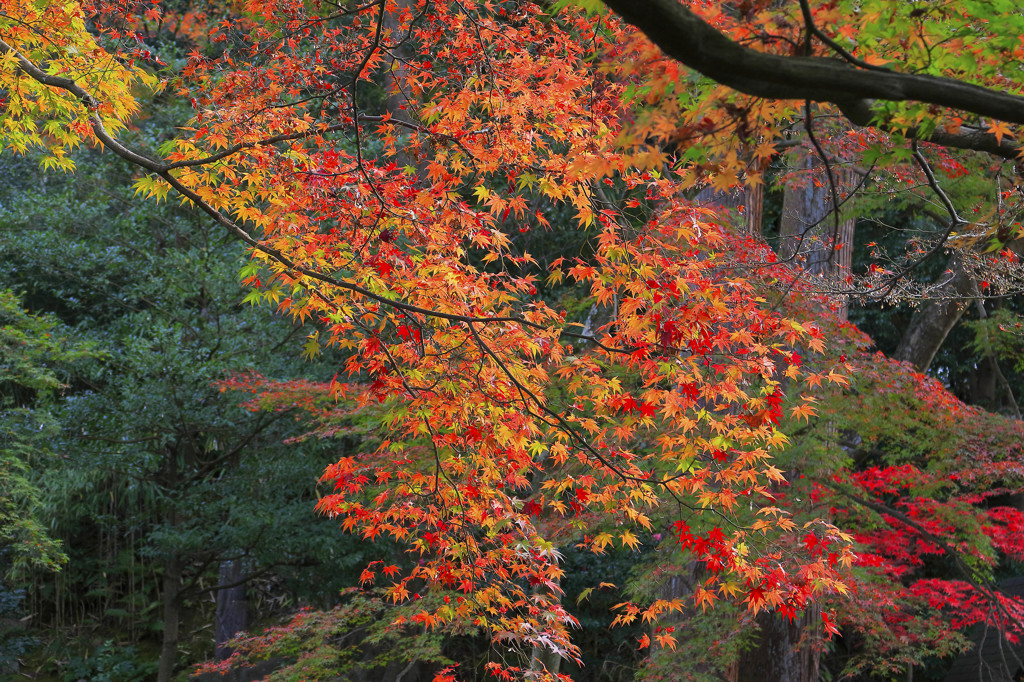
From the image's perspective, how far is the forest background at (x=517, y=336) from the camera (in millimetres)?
3236

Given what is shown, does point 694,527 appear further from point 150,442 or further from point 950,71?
point 150,442

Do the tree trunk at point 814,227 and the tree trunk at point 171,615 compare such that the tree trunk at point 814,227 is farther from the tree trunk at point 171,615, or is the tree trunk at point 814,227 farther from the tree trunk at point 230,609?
the tree trunk at point 230,609

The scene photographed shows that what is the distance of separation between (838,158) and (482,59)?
2.91m

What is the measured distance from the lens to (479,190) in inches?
180

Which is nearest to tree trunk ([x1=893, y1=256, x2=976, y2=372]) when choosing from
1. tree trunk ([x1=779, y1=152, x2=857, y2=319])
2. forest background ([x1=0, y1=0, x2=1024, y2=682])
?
forest background ([x1=0, y1=0, x2=1024, y2=682])

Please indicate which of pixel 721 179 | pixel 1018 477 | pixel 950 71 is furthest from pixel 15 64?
pixel 1018 477

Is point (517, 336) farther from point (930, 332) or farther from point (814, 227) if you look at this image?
point (930, 332)

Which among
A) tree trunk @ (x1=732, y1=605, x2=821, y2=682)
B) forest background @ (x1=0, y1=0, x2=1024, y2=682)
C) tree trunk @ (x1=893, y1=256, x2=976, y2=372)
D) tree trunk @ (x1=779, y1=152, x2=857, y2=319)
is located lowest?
tree trunk @ (x1=732, y1=605, x2=821, y2=682)

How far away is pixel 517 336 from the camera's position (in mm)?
4242

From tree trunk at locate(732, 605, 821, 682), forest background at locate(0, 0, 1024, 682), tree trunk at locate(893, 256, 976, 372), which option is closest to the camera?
forest background at locate(0, 0, 1024, 682)

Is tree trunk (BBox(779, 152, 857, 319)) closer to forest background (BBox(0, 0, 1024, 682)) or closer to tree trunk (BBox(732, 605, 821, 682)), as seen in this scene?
forest background (BBox(0, 0, 1024, 682))

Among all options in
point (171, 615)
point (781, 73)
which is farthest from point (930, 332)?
point (171, 615)

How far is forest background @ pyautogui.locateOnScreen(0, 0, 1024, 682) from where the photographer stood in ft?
10.6

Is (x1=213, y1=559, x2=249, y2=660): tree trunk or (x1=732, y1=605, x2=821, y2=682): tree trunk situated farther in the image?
(x1=213, y1=559, x2=249, y2=660): tree trunk
